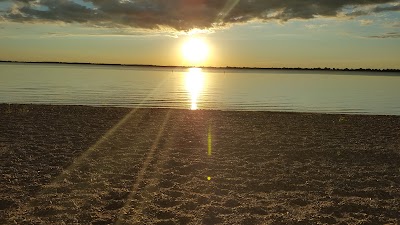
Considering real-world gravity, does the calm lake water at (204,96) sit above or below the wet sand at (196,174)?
above

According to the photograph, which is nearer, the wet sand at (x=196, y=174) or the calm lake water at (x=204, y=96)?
the wet sand at (x=196, y=174)

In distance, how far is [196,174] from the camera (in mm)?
9062

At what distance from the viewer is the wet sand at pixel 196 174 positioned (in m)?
6.49

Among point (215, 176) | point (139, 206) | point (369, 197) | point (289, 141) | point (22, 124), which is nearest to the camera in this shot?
point (139, 206)

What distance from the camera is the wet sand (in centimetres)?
649

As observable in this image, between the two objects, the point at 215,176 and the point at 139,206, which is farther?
the point at 215,176

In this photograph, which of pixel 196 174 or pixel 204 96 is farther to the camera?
pixel 204 96

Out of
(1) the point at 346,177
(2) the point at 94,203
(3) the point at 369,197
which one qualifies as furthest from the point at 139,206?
(1) the point at 346,177

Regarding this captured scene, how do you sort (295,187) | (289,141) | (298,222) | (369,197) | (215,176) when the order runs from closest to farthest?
1. (298,222)
2. (369,197)
3. (295,187)
4. (215,176)
5. (289,141)

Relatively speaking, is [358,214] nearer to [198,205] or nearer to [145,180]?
[198,205]

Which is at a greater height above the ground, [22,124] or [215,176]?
[22,124]

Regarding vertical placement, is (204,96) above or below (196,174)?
above

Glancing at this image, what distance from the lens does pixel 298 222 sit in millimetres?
6199

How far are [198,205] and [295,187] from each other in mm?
2451
